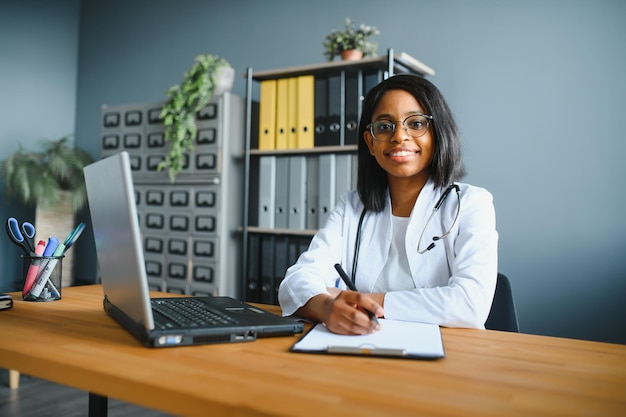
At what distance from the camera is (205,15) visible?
12.5 ft

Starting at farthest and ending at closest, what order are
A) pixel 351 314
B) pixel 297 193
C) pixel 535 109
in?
1. pixel 297 193
2. pixel 535 109
3. pixel 351 314

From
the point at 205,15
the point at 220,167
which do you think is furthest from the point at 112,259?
the point at 205,15

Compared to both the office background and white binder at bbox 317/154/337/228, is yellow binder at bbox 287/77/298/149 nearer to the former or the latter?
white binder at bbox 317/154/337/228

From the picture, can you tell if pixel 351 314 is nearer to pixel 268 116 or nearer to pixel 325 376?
pixel 325 376

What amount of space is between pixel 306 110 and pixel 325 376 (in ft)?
7.63

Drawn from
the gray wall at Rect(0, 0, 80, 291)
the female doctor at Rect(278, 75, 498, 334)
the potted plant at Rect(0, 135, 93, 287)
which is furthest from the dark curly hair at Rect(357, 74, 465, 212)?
the gray wall at Rect(0, 0, 80, 291)

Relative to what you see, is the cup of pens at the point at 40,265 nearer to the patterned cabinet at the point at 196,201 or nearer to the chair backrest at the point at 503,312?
the chair backrest at the point at 503,312

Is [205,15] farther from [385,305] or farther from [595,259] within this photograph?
[385,305]

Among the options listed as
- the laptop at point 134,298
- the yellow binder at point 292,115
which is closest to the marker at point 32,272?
the laptop at point 134,298

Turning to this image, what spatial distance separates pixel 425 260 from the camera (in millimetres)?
1340

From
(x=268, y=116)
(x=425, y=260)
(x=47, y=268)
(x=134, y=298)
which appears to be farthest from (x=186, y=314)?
(x=268, y=116)

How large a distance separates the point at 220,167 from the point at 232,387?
2.50 metres

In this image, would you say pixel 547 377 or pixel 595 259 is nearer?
pixel 547 377

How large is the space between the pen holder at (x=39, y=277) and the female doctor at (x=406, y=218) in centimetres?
56
